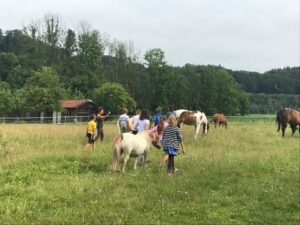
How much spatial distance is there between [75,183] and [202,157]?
6.37 meters

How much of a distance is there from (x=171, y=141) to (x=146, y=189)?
8.70 feet

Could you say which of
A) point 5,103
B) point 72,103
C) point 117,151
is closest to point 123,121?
point 117,151

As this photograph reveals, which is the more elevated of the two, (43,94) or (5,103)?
(43,94)

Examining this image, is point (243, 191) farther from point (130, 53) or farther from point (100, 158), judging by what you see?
point (130, 53)

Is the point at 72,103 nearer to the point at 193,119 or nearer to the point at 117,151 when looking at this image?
the point at 193,119

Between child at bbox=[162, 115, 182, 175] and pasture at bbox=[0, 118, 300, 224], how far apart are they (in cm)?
36

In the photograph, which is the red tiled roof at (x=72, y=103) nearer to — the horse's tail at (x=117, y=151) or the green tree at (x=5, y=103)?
the green tree at (x=5, y=103)

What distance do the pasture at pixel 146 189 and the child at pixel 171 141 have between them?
364 mm

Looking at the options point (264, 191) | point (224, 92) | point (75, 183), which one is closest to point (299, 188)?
point (264, 191)

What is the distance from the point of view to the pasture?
28.9 feet

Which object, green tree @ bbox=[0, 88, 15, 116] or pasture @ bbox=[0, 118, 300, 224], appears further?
green tree @ bbox=[0, 88, 15, 116]

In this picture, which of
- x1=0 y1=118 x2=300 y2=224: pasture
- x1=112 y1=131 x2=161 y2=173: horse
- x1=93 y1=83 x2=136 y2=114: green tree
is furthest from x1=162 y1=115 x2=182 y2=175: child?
x1=93 y1=83 x2=136 y2=114: green tree

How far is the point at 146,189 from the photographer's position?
35.6 ft

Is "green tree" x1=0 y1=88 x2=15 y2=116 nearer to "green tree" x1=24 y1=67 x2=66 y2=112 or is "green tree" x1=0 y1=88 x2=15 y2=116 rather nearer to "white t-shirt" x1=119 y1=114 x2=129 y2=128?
"green tree" x1=24 y1=67 x2=66 y2=112
